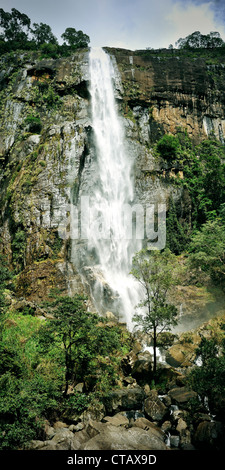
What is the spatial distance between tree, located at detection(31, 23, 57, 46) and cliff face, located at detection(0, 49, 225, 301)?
1309 cm

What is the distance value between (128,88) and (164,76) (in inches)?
209

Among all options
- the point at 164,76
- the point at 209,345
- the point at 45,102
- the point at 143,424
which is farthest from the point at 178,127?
the point at 143,424

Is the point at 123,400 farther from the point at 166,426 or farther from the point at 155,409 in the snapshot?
the point at 166,426

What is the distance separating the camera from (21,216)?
24969mm

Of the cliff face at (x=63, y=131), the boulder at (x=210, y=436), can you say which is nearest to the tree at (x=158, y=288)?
the boulder at (x=210, y=436)

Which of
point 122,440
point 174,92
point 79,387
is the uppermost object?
point 174,92

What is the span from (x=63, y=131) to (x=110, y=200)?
7984 mm

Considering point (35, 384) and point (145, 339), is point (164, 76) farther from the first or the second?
point (35, 384)

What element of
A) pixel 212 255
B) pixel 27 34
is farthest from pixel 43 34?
pixel 212 255

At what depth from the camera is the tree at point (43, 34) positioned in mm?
49231

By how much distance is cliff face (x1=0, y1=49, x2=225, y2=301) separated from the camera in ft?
77.4

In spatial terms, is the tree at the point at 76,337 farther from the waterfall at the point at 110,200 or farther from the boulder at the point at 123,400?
the waterfall at the point at 110,200

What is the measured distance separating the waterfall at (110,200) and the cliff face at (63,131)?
112cm

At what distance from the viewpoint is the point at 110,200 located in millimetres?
29812
